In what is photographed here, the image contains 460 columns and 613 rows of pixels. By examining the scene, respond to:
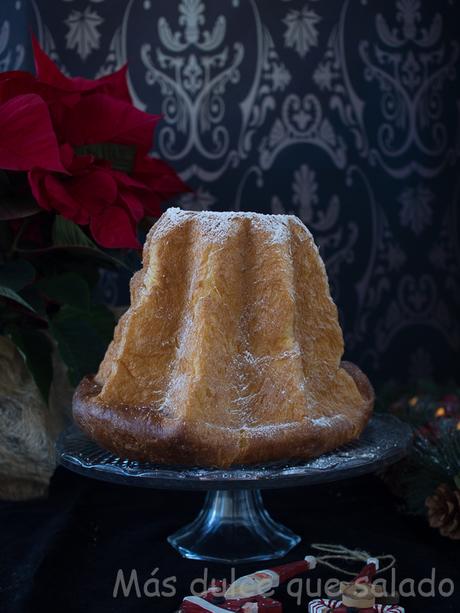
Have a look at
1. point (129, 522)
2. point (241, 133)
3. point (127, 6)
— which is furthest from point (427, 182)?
point (129, 522)

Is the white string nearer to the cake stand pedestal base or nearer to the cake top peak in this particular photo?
the cake stand pedestal base

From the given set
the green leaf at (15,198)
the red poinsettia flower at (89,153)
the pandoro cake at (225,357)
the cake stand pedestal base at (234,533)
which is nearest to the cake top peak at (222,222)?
the pandoro cake at (225,357)

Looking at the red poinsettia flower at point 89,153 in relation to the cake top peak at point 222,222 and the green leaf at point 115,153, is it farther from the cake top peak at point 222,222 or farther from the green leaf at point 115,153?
the cake top peak at point 222,222

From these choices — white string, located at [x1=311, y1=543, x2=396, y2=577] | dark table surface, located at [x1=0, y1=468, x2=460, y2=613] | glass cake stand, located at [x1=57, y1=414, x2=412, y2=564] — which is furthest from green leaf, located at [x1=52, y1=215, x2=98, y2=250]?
white string, located at [x1=311, y1=543, x2=396, y2=577]

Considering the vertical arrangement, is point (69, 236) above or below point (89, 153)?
below

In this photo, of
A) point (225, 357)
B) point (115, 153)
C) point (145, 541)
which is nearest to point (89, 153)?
point (115, 153)

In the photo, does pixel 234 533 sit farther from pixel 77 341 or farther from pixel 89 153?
pixel 89 153
